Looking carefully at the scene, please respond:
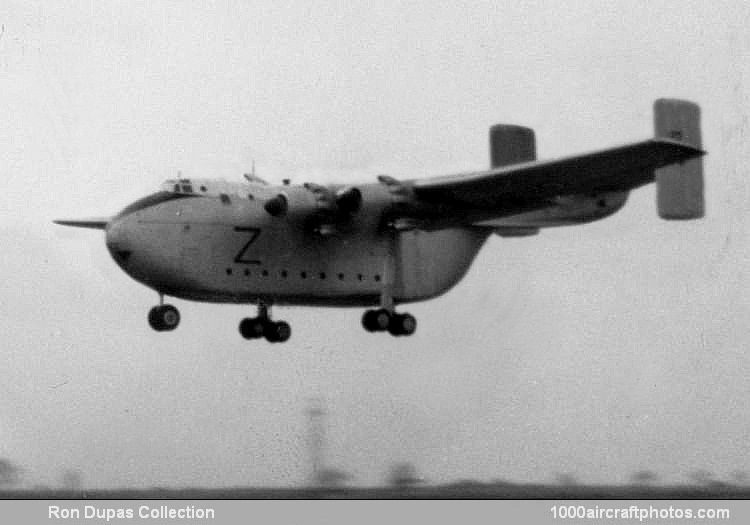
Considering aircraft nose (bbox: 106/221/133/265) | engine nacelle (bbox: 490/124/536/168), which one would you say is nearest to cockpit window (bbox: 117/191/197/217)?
aircraft nose (bbox: 106/221/133/265)

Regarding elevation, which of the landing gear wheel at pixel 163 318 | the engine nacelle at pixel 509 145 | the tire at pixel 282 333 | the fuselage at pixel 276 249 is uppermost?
the engine nacelle at pixel 509 145

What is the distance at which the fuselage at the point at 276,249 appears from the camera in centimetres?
4244

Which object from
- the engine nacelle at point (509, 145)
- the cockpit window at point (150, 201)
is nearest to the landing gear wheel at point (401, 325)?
the engine nacelle at point (509, 145)

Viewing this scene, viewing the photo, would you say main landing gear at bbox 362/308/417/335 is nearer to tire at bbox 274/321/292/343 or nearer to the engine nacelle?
tire at bbox 274/321/292/343

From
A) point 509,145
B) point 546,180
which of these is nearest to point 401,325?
point 546,180

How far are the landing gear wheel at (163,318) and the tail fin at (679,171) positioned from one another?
11.9m

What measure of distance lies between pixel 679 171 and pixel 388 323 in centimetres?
832

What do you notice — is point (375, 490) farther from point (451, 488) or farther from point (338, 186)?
→ point (338, 186)

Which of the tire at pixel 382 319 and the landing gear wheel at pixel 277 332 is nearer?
the landing gear wheel at pixel 277 332

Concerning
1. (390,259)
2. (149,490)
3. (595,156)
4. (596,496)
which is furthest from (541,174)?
(149,490)

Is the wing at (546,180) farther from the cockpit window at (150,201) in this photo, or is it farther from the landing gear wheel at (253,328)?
the cockpit window at (150,201)

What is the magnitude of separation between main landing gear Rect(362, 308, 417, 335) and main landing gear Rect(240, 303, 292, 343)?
7.10ft

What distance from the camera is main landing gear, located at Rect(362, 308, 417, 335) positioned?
46000 millimetres
